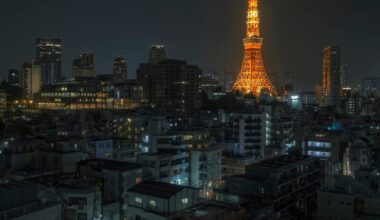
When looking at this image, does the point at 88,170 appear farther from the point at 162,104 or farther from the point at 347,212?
the point at 162,104

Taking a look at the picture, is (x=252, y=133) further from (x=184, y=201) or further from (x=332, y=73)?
(x=332, y=73)

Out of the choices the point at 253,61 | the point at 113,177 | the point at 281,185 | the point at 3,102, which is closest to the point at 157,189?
the point at 113,177

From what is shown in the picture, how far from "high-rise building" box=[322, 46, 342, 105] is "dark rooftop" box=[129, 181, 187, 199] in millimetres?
64623

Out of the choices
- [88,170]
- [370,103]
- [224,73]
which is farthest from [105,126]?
[224,73]

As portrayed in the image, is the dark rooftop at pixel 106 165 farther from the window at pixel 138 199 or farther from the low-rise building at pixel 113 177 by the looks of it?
the window at pixel 138 199

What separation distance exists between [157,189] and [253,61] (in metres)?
37.0

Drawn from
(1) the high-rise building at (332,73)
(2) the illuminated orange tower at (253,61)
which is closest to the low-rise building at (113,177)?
(2) the illuminated orange tower at (253,61)

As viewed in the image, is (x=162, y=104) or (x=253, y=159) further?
(x=162, y=104)

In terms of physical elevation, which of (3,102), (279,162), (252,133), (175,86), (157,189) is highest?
(175,86)

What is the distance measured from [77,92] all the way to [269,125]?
905 inches

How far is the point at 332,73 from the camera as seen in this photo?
2899 inches

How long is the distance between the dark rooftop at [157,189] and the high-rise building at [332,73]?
64.6 m

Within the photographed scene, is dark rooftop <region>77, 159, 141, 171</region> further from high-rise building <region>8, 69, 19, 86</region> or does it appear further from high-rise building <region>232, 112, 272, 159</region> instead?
high-rise building <region>8, 69, 19, 86</region>

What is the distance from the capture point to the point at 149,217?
965cm
